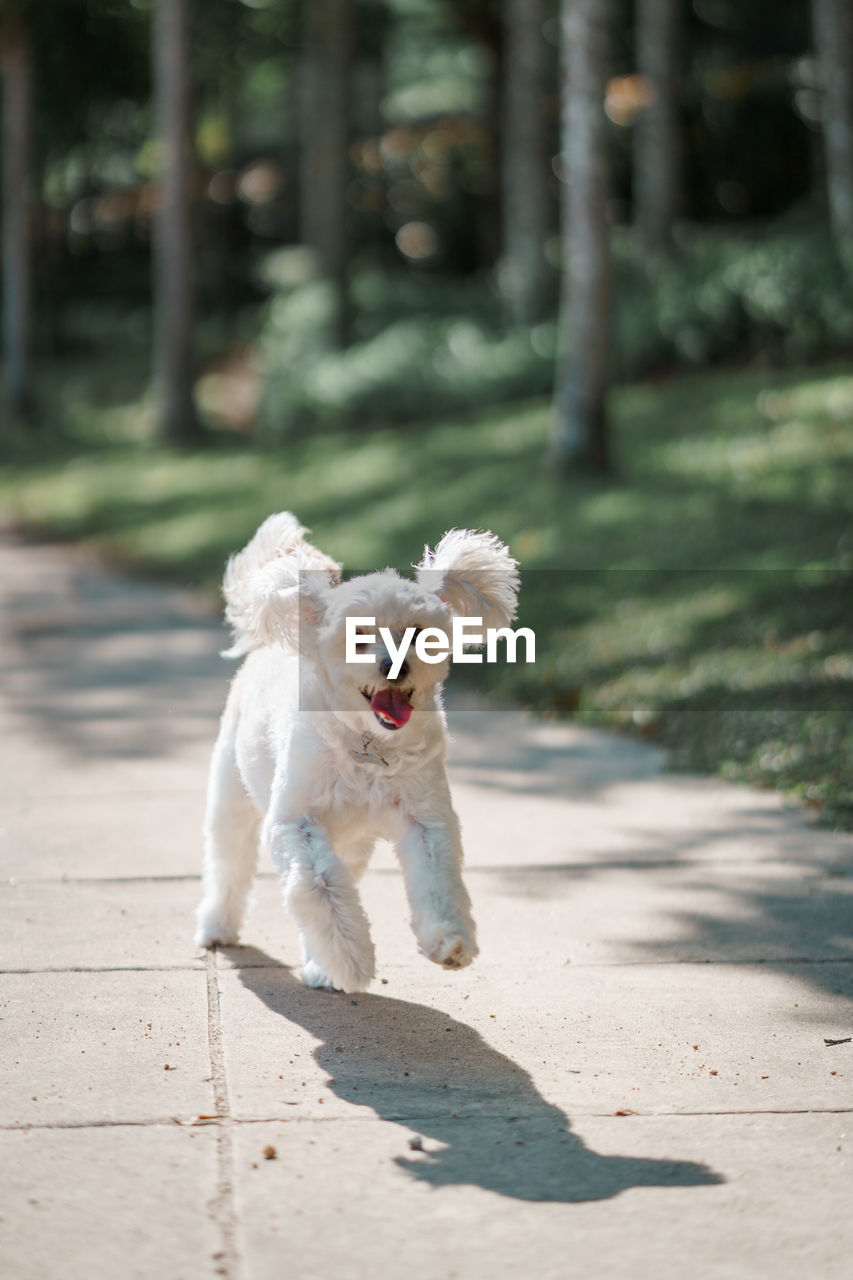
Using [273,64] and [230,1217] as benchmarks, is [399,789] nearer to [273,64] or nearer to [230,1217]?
[230,1217]

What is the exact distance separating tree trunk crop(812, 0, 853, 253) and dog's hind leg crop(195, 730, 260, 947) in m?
13.0

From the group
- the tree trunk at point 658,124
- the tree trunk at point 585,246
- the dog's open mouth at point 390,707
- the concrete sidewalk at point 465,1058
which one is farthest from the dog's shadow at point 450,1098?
the tree trunk at point 658,124

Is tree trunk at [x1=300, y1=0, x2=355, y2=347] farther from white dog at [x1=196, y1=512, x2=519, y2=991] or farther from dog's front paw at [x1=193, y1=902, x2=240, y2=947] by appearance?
white dog at [x1=196, y1=512, x2=519, y2=991]

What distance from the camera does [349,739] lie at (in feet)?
14.3

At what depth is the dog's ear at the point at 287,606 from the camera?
4.39 metres

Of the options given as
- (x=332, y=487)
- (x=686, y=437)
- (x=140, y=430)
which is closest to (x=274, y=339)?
(x=140, y=430)

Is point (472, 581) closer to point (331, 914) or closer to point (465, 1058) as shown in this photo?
point (331, 914)

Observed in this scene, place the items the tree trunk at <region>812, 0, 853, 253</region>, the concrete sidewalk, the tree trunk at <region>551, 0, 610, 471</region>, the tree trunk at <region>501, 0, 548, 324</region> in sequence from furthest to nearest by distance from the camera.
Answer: the tree trunk at <region>501, 0, 548, 324</region> → the tree trunk at <region>812, 0, 853, 253</region> → the tree trunk at <region>551, 0, 610, 471</region> → the concrete sidewalk

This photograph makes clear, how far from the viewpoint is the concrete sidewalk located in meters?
3.27

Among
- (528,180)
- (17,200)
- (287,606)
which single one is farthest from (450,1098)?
(17,200)

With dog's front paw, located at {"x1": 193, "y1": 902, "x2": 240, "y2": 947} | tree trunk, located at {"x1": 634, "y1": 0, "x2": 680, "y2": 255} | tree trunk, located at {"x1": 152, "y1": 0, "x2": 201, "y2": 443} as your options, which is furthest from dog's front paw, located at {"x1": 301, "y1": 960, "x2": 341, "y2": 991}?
tree trunk, located at {"x1": 152, "y1": 0, "x2": 201, "y2": 443}

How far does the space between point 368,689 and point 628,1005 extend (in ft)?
4.22

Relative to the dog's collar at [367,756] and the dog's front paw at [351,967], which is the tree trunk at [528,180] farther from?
the dog's front paw at [351,967]

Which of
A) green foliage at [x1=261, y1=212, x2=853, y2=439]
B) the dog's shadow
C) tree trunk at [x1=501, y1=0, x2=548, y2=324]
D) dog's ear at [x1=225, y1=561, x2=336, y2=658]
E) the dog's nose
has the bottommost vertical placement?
the dog's shadow
